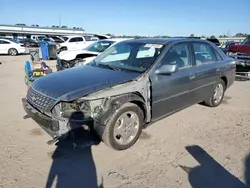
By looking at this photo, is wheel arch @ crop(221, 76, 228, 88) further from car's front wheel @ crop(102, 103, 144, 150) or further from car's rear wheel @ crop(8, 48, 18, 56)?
car's rear wheel @ crop(8, 48, 18, 56)

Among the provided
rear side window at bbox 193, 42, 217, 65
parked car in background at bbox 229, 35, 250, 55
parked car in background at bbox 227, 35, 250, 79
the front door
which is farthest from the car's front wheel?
parked car in background at bbox 229, 35, 250, 55

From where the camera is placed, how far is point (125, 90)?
3.34 m

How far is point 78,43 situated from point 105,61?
16.4 m

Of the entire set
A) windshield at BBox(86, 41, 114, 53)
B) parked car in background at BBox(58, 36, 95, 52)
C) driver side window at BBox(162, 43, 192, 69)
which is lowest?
driver side window at BBox(162, 43, 192, 69)

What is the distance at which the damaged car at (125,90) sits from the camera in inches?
121

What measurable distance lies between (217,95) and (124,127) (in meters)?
3.13

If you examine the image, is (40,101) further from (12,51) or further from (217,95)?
(12,51)

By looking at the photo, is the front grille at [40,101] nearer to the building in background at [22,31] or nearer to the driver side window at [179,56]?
the driver side window at [179,56]

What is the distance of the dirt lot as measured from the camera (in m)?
2.80

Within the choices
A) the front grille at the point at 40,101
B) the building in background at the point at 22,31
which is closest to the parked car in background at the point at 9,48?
the front grille at the point at 40,101

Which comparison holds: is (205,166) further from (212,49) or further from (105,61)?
(212,49)

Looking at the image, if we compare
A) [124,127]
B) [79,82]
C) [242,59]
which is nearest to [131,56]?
[79,82]

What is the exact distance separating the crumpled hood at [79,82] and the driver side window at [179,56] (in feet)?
2.39

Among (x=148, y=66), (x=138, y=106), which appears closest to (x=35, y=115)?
(x=138, y=106)
